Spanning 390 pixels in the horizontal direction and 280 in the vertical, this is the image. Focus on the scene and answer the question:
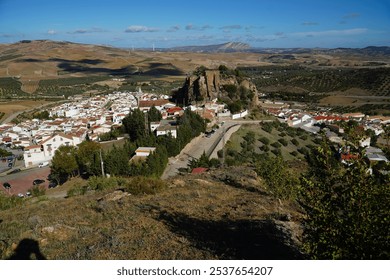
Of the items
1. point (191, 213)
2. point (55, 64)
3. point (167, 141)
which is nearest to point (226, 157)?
point (167, 141)

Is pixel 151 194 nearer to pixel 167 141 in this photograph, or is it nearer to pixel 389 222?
pixel 389 222

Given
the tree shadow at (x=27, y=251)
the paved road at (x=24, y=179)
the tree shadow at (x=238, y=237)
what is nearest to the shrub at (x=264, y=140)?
the paved road at (x=24, y=179)

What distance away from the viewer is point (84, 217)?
614cm

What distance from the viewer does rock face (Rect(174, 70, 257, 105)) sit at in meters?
38.2

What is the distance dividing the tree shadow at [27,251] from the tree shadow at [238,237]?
1.74 meters

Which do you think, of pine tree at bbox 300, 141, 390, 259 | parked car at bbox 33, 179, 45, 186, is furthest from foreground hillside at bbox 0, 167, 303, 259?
parked car at bbox 33, 179, 45, 186

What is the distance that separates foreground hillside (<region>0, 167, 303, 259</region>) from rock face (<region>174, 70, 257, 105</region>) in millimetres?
30410

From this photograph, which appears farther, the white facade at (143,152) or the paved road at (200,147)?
the paved road at (200,147)

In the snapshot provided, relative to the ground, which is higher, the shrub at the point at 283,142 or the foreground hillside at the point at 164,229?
the foreground hillside at the point at 164,229

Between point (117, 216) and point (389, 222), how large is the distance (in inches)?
181

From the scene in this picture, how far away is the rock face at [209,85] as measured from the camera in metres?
38.2

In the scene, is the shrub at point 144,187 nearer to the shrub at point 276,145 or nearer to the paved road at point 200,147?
the paved road at point 200,147

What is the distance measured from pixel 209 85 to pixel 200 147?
55.5 feet

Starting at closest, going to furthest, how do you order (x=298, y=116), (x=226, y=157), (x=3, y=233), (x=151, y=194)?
(x=3, y=233)
(x=151, y=194)
(x=226, y=157)
(x=298, y=116)
